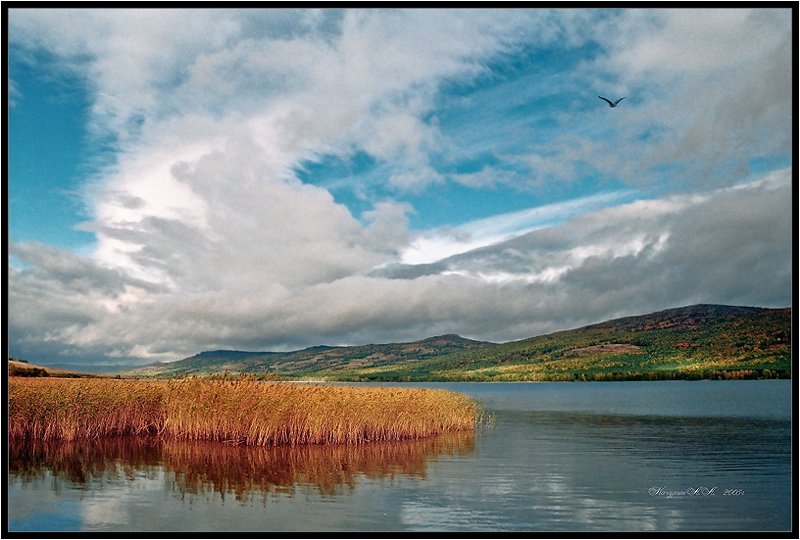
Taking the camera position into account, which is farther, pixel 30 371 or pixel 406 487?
pixel 30 371

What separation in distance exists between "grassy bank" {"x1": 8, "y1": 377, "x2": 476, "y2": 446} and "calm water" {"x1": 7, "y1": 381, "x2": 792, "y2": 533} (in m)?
1.56

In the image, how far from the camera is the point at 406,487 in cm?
2400

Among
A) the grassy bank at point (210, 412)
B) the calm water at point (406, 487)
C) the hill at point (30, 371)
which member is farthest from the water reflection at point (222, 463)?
the hill at point (30, 371)

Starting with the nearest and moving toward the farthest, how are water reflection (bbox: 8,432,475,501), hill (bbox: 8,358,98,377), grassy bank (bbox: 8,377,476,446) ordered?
water reflection (bbox: 8,432,475,501) → grassy bank (bbox: 8,377,476,446) → hill (bbox: 8,358,98,377)

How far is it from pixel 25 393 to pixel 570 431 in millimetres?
35378

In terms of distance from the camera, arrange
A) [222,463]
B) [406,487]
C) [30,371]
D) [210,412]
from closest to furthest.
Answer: [406,487] < [222,463] < [210,412] < [30,371]

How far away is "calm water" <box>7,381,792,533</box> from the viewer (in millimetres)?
19609

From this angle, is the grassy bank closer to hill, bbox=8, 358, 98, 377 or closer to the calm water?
the calm water

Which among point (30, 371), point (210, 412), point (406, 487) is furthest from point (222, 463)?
point (30, 371)

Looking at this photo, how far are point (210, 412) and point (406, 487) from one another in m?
14.6

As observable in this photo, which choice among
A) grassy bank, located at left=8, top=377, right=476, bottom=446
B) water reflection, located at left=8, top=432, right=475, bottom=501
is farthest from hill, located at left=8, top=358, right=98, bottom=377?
water reflection, located at left=8, top=432, right=475, bottom=501

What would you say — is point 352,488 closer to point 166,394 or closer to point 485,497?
point 485,497

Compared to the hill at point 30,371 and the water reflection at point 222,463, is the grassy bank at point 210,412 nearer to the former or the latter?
the water reflection at point 222,463

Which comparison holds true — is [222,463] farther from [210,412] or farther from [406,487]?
[406,487]
